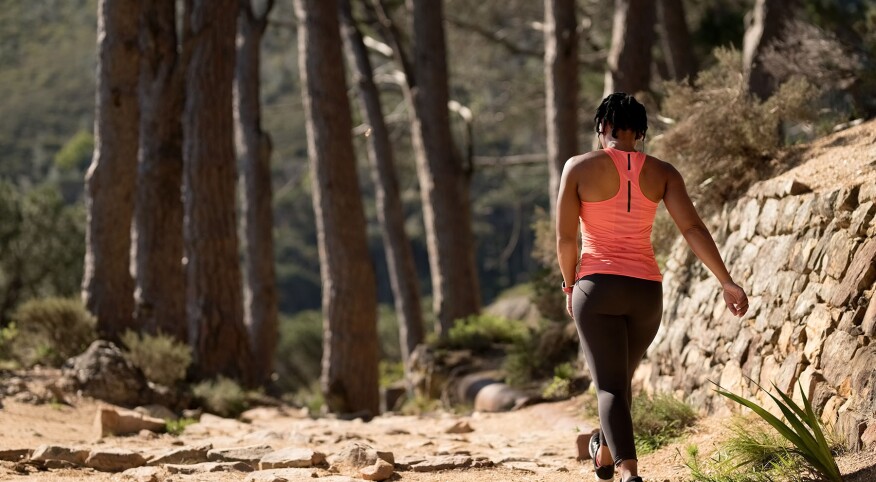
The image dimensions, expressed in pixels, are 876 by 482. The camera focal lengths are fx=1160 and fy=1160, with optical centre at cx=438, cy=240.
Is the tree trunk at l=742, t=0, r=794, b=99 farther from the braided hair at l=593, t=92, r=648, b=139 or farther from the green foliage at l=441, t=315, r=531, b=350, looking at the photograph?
the braided hair at l=593, t=92, r=648, b=139

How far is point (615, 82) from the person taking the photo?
14.8 meters

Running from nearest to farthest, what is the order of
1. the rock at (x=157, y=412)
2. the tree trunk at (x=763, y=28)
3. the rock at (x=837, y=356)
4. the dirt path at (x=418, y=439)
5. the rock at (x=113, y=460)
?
the rock at (x=837, y=356) → the dirt path at (x=418, y=439) → the rock at (x=113, y=460) → the rock at (x=157, y=412) → the tree trunk at (x=763, y=28)

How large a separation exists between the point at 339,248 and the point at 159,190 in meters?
2.36

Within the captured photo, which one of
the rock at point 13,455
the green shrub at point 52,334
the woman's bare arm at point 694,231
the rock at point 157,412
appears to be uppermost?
the woman's bare arm at point 694,231

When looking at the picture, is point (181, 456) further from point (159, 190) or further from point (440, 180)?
point (440, 180)

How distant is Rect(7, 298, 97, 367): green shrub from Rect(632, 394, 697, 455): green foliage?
7.76 meters

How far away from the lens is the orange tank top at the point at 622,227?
544cm

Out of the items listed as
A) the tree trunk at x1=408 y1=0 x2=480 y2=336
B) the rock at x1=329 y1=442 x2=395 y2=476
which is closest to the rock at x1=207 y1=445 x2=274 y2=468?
the rock at x1=329 y1=442 x2=395 y2=476

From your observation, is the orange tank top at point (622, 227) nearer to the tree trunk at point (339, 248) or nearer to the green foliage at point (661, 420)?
the green foliage at point (661, 420)

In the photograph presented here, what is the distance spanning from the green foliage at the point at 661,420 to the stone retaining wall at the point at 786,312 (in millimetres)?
242

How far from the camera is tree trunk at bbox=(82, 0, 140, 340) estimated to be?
1408 cm

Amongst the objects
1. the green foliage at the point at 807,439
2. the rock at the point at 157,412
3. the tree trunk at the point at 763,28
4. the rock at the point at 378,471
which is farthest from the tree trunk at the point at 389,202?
the green foliage at the point at 807,439

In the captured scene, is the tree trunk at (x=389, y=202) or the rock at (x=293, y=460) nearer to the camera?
the rock at (x=293, y=460)

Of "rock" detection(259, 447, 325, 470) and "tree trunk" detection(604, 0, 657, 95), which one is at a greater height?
"tree trunk" detection(604, 0, 657, 95)
